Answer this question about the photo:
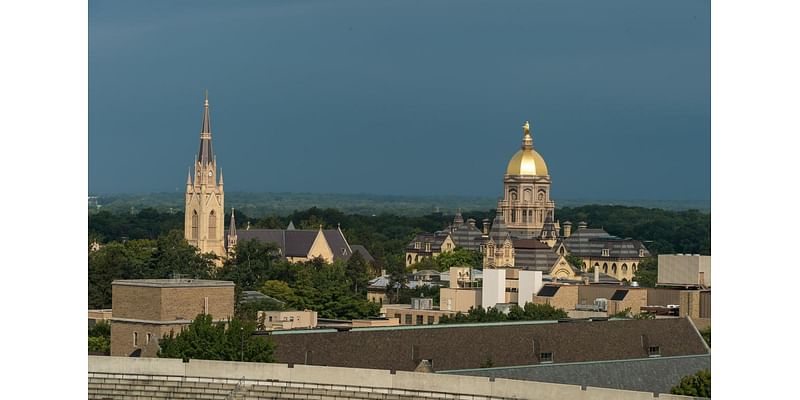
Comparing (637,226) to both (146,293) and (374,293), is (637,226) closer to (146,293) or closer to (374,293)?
(374,293)

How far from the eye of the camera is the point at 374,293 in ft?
335

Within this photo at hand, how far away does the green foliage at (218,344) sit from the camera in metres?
45.7

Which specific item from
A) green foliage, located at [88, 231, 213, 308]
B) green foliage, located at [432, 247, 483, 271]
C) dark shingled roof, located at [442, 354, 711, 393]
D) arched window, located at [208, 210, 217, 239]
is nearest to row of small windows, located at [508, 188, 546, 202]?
green foliage, located at [432, 247, 483, 271]

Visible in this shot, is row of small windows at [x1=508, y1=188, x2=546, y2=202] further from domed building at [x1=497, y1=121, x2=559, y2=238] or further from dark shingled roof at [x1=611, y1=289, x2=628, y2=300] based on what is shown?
dark shingled roof at [x1=611, y1=289, x2=628, y2=300]

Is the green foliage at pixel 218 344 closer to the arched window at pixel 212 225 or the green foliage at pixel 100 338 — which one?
the green foliage at pixel 100 338

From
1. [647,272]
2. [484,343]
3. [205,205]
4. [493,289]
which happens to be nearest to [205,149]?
[205,205]

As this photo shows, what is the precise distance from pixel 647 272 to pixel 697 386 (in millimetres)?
87100

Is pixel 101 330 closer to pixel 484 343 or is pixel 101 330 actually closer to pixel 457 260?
pixel 484 343

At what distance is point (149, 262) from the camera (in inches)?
4267

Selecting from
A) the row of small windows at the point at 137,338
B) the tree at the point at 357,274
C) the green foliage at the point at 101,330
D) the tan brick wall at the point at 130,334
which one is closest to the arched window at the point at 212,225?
the tree at the point at 357,274

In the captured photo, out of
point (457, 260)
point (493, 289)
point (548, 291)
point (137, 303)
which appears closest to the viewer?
point (137, 303)
